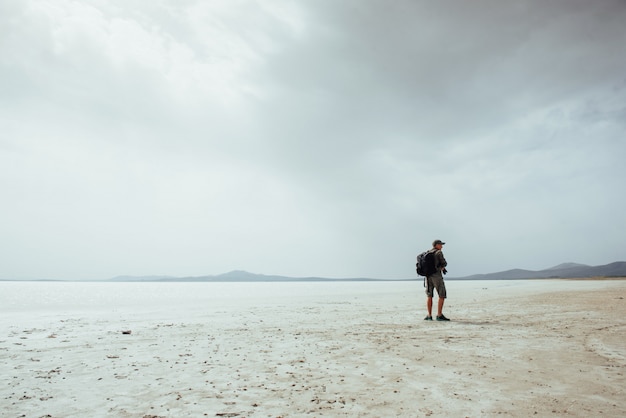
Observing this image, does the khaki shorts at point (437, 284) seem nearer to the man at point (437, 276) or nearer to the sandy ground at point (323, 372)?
the man at point (437, 276)

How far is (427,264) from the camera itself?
1350 centimetres

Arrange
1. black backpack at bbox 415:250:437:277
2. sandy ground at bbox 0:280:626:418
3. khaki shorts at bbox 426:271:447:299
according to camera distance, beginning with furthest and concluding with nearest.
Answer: black backpack at bbox 415:250:437:277 → khaki shorts at bbox 426:271:447:299 → sandy ground at bbox 0:280:626:418

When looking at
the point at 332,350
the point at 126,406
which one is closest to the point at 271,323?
the point at 332,350

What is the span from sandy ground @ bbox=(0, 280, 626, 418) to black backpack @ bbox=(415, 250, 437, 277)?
9.10 feet

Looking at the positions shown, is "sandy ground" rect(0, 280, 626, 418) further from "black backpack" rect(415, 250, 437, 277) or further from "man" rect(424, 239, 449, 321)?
"black backpack" rect(415, 250, 437, 277)

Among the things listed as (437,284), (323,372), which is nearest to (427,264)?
(437,284)

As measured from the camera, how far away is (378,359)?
696cm

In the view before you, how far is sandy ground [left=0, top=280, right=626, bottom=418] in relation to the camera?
14.8 ft

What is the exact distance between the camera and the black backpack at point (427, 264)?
13391 mm

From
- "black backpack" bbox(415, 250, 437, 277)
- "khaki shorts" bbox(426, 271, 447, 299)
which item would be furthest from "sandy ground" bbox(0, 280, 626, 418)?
"black backpack" bbox(415, 250, 437, 277)

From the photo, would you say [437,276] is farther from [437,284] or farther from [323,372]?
[323,372]

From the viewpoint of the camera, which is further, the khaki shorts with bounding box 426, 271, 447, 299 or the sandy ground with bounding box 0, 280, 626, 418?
the khaki shorts with bounding box 426, 271, 447, 299

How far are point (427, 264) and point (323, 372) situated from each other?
855cm

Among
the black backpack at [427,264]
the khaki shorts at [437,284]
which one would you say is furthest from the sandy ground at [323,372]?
the black backpack at [427,264]
